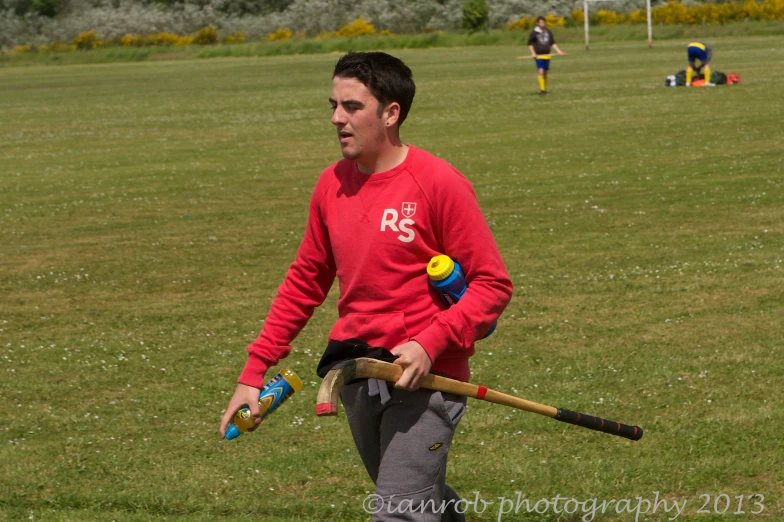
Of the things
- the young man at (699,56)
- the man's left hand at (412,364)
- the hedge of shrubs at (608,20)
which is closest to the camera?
the man's left hand at (412,364)

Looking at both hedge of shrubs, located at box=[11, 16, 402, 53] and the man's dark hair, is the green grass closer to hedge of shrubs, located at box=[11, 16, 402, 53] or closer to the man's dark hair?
hedge of shrubs, located at box=[11, 16, 402, 53]

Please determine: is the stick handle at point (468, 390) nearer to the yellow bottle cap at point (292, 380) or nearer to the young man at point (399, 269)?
the young man at point (399, 269)

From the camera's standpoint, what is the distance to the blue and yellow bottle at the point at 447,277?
4281 mm

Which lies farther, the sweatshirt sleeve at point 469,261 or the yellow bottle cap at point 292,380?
the yellow bottle cap at point 292,380

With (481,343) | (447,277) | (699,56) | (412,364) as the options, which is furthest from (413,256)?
(699,56)

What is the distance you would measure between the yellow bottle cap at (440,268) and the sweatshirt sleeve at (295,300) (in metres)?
0.61

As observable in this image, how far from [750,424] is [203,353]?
175 inches

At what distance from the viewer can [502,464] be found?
6.75 m

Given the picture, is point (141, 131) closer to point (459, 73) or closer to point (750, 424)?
point (459, 73)

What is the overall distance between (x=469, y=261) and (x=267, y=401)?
997mm

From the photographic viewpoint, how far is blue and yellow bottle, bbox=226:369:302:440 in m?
4.56

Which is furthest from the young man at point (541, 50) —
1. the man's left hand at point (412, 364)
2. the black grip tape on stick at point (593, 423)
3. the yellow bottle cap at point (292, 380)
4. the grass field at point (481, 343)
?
the man's left hand at point (412, 364)

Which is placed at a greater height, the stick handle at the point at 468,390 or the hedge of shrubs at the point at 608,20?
the stick handle at the point at 468,390

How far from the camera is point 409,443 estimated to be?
4.33m
